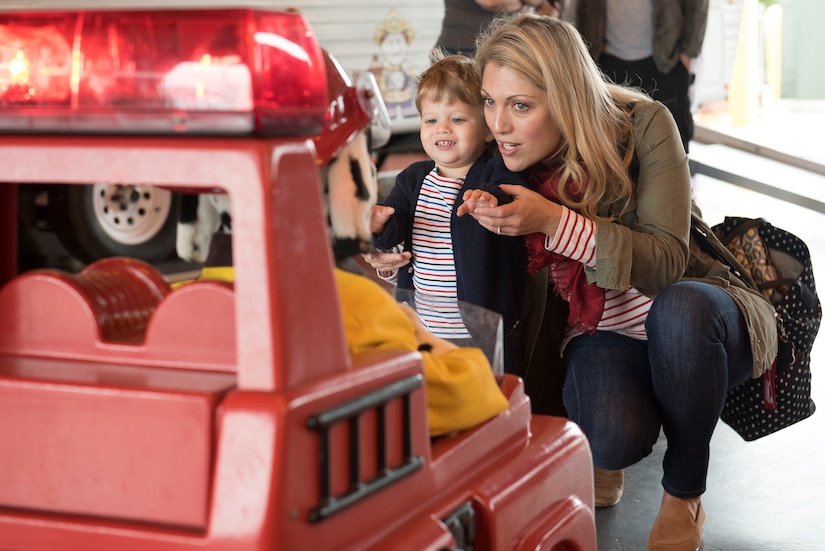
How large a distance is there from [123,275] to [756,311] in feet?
5.18

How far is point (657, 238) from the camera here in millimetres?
2145

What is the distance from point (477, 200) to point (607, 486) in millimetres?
848

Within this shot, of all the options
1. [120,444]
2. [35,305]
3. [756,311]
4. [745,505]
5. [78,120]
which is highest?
[78,120]

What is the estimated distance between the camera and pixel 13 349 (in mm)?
1000

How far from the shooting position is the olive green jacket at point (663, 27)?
5000 millimetres

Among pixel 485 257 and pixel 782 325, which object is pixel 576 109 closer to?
pixel 485 257

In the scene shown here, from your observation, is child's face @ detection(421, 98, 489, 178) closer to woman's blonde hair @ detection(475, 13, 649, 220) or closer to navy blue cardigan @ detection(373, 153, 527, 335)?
navy blue cardigan @ detection(373, 153, 527, 335)

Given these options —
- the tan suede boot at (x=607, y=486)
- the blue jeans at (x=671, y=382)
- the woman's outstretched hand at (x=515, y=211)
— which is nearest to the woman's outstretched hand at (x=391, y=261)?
the woman's outstretched hand at (x=515, y=211)

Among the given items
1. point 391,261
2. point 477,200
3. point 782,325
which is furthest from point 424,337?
point 782,325

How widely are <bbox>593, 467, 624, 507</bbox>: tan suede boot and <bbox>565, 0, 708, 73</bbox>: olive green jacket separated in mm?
2955

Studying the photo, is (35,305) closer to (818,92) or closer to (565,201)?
(565,201)

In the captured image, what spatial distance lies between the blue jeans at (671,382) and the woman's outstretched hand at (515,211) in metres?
0.31

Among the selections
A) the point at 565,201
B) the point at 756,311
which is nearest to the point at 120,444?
the point at 565,201

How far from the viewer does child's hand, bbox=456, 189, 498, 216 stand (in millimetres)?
2012
